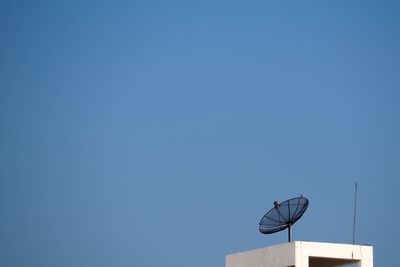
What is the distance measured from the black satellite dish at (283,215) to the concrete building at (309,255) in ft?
5.05

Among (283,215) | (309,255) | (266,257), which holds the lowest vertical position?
(309,255)

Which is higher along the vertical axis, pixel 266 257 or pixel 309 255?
pixel 266 257

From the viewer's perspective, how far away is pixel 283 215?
5384 cm

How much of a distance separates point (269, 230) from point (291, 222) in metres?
1.60

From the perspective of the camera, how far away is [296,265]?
50.0 m

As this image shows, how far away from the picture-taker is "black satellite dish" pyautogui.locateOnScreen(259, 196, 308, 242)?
52.9 meters

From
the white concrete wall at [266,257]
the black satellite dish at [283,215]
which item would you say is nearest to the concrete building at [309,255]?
the white concrete wall at [266,257]

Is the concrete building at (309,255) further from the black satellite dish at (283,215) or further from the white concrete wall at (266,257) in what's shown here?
the black satellite dish at (283,215)

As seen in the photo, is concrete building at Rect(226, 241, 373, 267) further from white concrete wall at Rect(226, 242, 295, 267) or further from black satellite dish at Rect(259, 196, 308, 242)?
black satellite dish at Rect(259, 196, 308, 242)

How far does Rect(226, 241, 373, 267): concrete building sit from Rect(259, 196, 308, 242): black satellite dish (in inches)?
60.6

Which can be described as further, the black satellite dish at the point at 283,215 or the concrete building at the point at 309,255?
the black satellite dish at the point at 283,215

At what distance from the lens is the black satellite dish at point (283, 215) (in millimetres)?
52906

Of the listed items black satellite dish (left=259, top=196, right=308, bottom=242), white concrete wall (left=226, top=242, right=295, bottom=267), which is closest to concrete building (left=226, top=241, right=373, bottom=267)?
white concrete wall (left=226, top=242, right=295, bottom=267)

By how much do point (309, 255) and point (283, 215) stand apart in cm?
394
